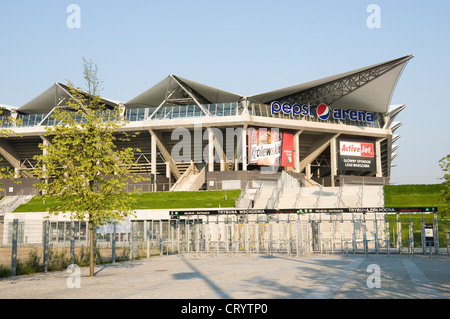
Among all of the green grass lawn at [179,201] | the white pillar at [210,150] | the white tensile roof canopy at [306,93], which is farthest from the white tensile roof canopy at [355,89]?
the green grass lawn at [179,201]

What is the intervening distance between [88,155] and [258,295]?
10350 mm

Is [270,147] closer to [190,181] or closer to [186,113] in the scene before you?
[190,181]

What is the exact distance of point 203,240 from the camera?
125ft

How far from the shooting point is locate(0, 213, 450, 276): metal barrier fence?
22562mm

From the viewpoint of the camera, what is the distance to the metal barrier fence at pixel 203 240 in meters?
22.6

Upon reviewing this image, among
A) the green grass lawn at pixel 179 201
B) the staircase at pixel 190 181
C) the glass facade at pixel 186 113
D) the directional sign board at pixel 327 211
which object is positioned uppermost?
the glass facade at pixel 186 113

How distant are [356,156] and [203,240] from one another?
43862 mm

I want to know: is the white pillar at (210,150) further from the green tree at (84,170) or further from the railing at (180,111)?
the green tree at (84,170)

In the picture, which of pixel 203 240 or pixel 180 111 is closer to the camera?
pixel 203 240

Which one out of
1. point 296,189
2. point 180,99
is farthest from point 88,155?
point 180,99

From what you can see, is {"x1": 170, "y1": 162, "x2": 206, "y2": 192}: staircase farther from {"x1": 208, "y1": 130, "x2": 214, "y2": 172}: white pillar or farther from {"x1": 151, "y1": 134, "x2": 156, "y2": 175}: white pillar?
{"x1": 151, "y1": 134, "x2": 156, "y2": 175}: white pillar

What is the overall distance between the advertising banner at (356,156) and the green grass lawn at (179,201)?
23.6 metres

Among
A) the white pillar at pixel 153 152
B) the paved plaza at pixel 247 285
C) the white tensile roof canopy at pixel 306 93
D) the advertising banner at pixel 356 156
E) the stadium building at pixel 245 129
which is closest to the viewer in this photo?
the paved plaza at pixel 247 285

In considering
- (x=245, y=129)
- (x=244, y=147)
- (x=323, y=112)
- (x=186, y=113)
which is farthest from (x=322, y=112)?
(x=186, y=113)
